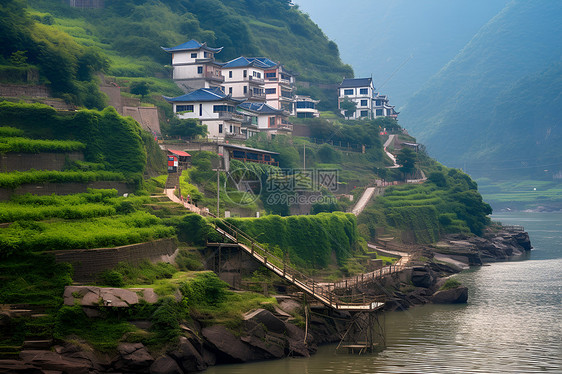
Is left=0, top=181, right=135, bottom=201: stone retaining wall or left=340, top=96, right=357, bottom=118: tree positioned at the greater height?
left=340, top=96, right=357, bottom=118: tree

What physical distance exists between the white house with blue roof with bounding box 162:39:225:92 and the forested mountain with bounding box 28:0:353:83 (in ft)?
15.2

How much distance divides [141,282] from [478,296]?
36283 millimetres

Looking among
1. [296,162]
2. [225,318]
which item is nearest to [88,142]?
[225,318]

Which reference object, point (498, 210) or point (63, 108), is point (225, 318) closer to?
point (63, 108)

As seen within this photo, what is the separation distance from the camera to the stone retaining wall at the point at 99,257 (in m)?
37.8

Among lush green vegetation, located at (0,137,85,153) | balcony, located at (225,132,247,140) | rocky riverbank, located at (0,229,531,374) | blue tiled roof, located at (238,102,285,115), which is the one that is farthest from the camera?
blue tiled roof, located at (238,102,285,115)

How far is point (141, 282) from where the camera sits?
132 ft

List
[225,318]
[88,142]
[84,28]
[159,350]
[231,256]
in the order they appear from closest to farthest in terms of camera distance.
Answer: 1. [159,350]
2. [225,318]
3. [231,256]
4. [88,142]
5. [84,28]

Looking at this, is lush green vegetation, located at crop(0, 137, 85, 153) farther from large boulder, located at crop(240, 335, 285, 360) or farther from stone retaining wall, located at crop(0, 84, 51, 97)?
large boulder, located at crop(240, 335, 285, 360)

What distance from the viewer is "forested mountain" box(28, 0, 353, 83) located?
4286 inches

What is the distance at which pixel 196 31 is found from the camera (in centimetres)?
12231

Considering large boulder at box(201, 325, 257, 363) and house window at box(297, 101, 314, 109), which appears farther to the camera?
house window at box(297, 101, 314, 109)

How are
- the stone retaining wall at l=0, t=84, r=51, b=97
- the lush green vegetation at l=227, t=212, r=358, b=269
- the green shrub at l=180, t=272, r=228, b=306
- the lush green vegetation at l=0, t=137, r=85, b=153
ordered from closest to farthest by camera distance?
the green shrub at l=180, t=272, r=228, b=306 < the lush green vegetation at l=0, t=137, r=85, b=153 < the lush green vegetation at l=227, t=212, r=358, b=269 < the stone retaining wall at l=0, t=84, r=51, b=97

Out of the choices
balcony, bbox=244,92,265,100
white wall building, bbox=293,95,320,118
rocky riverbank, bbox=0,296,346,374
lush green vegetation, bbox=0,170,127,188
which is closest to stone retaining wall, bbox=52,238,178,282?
rocky riverbank, bbox=0,296,346,374
